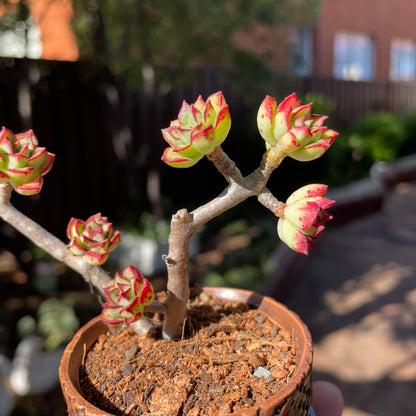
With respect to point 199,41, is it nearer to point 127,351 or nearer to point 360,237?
point 360,237

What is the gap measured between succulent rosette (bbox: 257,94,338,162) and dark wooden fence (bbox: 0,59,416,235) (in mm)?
3687

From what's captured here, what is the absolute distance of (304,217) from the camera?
739 mm

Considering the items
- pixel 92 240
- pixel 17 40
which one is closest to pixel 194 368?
pixel 92 240

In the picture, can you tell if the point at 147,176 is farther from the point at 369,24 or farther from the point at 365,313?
the point at 369,24

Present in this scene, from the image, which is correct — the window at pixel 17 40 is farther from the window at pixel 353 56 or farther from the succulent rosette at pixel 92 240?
the window at pixel 353 56

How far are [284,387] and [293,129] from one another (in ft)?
1.55

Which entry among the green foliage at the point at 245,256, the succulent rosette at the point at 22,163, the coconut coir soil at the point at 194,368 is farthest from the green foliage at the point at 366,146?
the succulent rosette at the point at 22,163

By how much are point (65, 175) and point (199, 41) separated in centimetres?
201

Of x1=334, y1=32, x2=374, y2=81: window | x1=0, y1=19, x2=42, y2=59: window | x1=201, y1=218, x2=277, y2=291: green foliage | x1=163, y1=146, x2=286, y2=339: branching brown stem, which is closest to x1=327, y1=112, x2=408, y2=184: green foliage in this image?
A: x1=201, y1=218, x2=277, y2=291: green foliage

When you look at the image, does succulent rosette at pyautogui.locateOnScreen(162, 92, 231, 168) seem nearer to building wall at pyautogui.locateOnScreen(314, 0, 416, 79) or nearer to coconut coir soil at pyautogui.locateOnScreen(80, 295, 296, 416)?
coconut coir soil at pyautogui.locateOnScreen(80, 295, 296, 416)

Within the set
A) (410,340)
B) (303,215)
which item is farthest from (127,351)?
(410,340)

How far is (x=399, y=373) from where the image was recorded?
287 cm

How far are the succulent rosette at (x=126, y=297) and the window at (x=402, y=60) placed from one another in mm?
14579

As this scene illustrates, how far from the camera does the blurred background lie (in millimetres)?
3176
